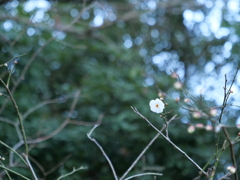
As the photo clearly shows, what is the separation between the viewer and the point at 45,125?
3.04 m

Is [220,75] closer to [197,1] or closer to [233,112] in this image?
[233,112]

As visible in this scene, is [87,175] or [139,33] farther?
[139,33]

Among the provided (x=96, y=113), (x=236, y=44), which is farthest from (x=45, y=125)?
(x=236, y=44)

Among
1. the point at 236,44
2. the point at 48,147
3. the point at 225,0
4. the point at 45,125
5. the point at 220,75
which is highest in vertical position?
the point at 225,0

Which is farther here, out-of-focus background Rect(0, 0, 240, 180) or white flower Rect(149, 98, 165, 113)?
out-of-focus background Rect(0, 0, 240, 180)

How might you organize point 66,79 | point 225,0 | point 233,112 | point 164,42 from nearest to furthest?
point 233,112 → point 225,0 → point 66,79 → point 164,42

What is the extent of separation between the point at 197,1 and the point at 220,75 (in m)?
1.48

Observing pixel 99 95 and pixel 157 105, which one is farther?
pixel 99 95

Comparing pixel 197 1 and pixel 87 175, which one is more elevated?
pixel 197 1

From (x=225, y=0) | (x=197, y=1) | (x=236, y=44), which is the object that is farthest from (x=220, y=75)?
(x=197, y=1)

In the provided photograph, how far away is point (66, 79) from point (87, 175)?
1.47 m

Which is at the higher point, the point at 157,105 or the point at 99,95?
the point at 157,105

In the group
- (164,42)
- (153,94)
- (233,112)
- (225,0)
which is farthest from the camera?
(164,42)

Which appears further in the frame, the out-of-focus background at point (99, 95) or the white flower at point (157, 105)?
the out-of-focus background at point (99, 95)
